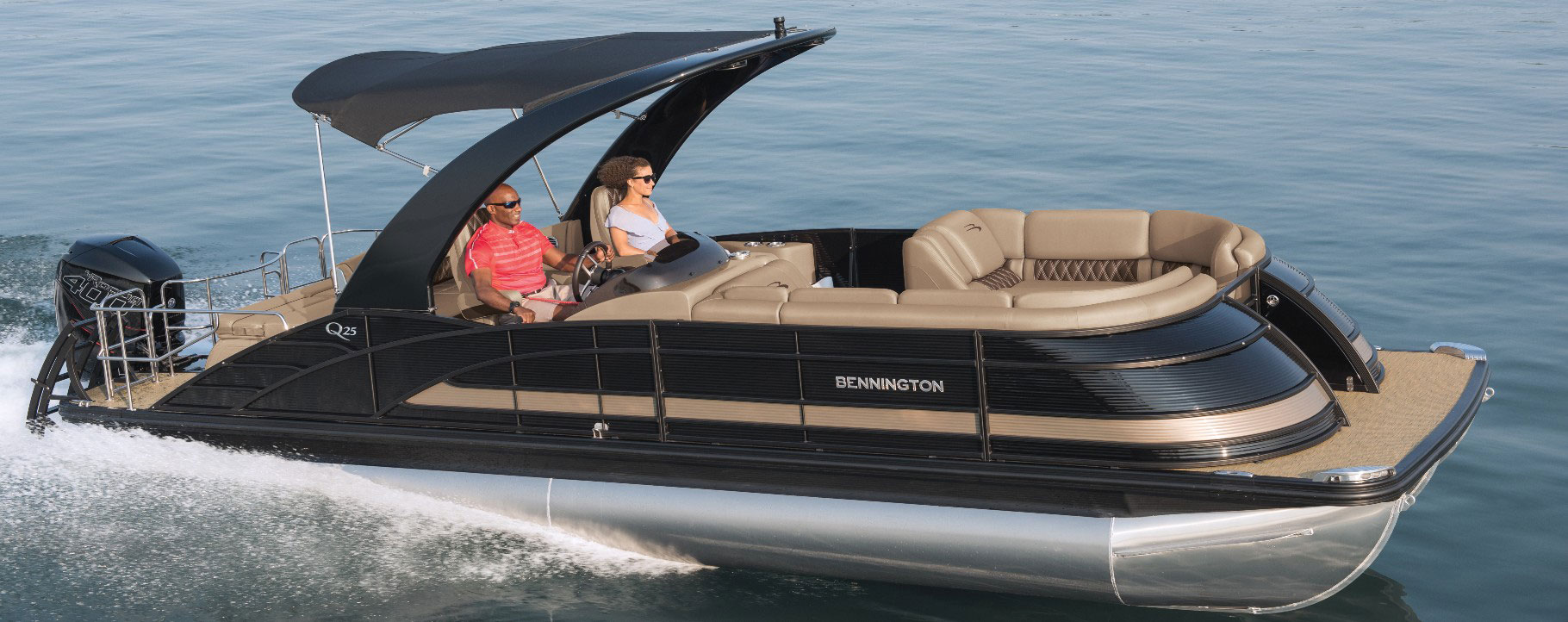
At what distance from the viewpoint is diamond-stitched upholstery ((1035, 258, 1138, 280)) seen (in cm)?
757

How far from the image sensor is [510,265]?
6.98 meters

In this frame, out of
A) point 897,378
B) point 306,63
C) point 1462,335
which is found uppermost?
point 306,63

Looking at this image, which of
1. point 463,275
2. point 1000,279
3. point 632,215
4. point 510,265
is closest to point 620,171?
point 632,215

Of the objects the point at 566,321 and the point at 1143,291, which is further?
the point at 566,321

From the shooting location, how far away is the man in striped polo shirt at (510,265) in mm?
6883

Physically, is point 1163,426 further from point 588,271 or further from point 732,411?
point 588,271

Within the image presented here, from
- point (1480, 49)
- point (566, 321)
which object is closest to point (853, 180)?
point (566, 321)

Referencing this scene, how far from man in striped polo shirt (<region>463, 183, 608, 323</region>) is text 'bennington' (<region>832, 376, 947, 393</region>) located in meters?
1.66

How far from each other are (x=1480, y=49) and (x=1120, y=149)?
951cm

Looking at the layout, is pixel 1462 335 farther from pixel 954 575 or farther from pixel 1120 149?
pixel 1120 149

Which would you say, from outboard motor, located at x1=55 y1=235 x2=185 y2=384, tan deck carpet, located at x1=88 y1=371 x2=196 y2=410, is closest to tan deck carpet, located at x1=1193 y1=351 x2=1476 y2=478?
tan deck carpet, located at x1=88 y1=371 x2=196 y2=410

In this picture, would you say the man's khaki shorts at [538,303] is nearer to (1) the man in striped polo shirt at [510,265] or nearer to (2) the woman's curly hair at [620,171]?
(1) the man in striped polo shirt at [510,265]

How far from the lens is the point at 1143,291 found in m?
5.81

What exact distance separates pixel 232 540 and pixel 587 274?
86.9 inches
